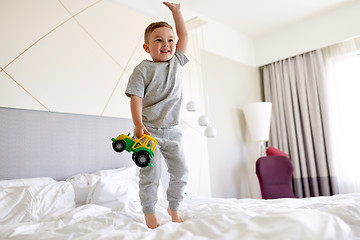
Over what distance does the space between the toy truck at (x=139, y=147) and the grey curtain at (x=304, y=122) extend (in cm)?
313

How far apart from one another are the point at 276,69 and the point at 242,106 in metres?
0.77

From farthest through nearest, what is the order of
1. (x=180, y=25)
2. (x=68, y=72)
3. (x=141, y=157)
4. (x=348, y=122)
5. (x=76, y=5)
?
(x=348, y=122), (x=76, y=5), (x=68, y=72), (x=180, y=25), (x=141, y=157)

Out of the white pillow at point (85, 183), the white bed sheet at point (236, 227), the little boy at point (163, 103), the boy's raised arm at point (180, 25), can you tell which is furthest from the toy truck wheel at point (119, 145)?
the white pillow at point (85, 183)

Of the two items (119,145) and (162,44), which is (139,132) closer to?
(119,145)

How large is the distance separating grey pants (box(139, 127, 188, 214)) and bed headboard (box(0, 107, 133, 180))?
111 centimetres

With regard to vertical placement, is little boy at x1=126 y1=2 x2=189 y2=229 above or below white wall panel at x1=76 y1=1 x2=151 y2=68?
below

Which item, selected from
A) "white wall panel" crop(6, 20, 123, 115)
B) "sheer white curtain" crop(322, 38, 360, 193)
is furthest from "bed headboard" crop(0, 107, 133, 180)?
"sheer white curtain" crop(322, 38, 360, 193)

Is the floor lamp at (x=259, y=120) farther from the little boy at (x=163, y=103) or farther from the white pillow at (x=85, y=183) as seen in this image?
the little boy at (x=163, y=103)

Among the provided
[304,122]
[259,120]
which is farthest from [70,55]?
[304,122]

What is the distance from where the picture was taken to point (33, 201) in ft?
5.15

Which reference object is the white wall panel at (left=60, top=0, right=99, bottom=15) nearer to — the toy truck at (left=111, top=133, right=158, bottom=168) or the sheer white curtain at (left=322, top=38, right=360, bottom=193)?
the toy truck at (left=111, top=133, right=158, bottom=168)

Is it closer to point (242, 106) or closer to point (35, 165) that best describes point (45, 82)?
point (35, 165)

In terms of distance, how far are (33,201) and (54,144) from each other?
62cm

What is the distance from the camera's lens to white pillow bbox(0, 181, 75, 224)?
1.49 m
